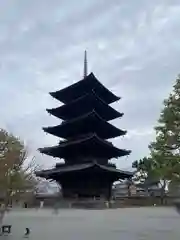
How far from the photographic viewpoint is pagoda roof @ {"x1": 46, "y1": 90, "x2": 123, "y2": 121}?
38.1 metres

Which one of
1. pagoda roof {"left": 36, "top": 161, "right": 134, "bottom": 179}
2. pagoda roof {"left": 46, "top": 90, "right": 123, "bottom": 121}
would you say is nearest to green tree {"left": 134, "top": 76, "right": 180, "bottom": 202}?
pagoda roof {"left": 36, "top": 161, "right": 134, "bottom": 179}

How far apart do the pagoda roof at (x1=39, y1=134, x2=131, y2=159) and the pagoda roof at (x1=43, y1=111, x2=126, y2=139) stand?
4.02ft

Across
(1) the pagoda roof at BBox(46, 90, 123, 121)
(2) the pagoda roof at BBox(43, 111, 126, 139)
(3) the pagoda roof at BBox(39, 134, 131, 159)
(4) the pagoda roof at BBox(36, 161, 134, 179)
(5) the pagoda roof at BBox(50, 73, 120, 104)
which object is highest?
(5) the pagoda roof at BBox(50, 73, 120, 104)

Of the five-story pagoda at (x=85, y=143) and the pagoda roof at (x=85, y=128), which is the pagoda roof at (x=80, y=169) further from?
the pagoda roof at (x=85, y=128)

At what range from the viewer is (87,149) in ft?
122

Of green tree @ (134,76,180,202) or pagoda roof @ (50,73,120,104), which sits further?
pagoda roof @ (50,73,120,104)

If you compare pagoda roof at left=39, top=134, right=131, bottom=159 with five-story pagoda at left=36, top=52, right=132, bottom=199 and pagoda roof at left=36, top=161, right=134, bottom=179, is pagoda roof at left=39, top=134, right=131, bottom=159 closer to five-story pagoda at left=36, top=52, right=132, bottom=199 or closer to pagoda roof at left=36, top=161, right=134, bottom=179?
five-story pagoda at left=36, top=52, right=132, bottom=199

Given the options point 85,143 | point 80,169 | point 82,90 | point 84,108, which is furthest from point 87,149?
point 82,90

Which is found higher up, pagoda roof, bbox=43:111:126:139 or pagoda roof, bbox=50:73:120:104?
pagoda roof, bbox=50:73:120:104

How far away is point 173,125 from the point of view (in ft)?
79.0

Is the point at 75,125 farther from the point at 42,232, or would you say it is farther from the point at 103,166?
the point at 42,232

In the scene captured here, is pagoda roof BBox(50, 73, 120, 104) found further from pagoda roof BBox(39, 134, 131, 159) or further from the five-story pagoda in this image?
pagoda roof BBox(39, 134, 131, 159)

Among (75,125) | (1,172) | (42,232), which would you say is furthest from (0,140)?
(42,232)

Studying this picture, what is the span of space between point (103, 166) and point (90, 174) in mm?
1410
